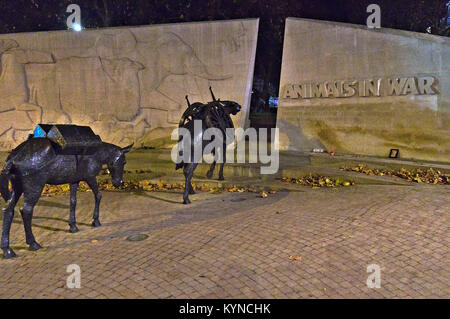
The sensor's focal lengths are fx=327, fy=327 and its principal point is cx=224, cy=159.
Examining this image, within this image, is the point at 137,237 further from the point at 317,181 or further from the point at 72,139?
the point at 317,181

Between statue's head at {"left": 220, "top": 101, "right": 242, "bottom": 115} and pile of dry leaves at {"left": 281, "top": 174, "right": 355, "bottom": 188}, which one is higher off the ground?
statue's head at {"left": 220, "top": 101, "right": 242, "bottom": 115}

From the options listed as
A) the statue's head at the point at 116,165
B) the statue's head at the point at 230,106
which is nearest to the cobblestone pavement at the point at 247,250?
the statue's head at the point at 116,165

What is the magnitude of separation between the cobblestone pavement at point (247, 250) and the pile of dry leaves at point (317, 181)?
1.25 m

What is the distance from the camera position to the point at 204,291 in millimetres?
3445

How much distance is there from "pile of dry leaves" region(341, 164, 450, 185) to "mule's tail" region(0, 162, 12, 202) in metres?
7.76

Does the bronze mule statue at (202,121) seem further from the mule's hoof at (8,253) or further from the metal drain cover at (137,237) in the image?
the mule's hoof at (8,253)

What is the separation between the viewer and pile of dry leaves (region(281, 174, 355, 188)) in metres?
8.00

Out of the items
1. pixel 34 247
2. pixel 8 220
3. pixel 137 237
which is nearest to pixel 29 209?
pixel 8 220

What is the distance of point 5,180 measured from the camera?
14.1 ft

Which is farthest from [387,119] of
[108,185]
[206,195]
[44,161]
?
[44,161]

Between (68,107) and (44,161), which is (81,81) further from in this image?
(44,161)

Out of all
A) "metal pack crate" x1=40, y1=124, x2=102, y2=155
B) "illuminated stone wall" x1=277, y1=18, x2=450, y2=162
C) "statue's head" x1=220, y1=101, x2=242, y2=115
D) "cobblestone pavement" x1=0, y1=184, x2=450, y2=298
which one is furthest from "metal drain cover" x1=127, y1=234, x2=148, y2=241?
"illuminated stone wall" x1=277, y1=18, x2=450, y2=162

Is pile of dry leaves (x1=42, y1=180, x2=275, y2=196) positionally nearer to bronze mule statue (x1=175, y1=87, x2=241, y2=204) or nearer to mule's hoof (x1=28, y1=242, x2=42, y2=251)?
bronze mule statue (x1=175, y1=87, x2=241, y2=204)

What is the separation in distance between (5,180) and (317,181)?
6550mm
